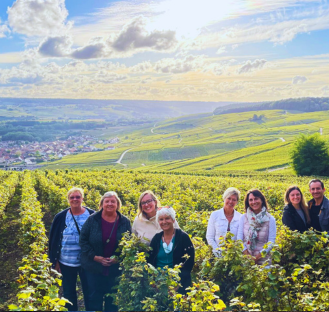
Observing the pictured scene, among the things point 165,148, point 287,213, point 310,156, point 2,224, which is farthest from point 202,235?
point 165,148

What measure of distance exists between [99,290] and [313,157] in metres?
63.0

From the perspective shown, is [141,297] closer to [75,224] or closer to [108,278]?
[108,278]

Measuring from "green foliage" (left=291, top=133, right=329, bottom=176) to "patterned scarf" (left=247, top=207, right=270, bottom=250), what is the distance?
60223 mm

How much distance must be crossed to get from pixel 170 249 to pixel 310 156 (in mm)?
62604

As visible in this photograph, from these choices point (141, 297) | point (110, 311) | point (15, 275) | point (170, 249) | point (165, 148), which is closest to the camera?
point (141, 297)

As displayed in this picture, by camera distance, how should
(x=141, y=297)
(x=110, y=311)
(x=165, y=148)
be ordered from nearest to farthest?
(x=141, y=297)
(x=110, y=311)
(x=165, y=148)

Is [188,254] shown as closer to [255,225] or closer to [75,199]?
[255,225]

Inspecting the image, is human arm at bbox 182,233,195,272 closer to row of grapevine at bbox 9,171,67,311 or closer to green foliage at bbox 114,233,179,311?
green foliage at bbox 114,233,179,311

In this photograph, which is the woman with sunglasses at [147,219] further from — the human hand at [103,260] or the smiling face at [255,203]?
the smiling face at [255,203]

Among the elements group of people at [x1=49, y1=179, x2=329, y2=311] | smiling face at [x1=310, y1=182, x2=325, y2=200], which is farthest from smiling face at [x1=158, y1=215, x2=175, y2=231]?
smiling face at [x1=310, y1=182, x2=325, y2=200]

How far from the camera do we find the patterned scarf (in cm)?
610

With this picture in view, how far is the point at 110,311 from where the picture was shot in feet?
20.1

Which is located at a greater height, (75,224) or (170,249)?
(75,224)

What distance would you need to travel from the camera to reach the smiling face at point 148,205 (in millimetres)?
5867
